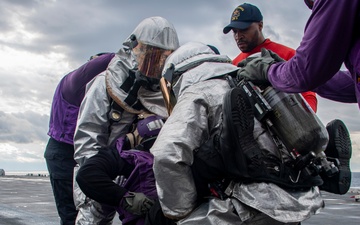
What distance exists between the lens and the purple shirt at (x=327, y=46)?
2.15 m

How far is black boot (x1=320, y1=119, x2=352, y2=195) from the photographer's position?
9.12ft

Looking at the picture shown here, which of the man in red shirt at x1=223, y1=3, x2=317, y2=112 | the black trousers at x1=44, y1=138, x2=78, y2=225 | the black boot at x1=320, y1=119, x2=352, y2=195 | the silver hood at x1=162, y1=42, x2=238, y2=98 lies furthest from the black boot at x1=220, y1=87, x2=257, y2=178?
the black trousers at x1=44, y1=138, x2=78, y2=225

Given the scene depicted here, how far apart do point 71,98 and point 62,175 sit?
627 millimetres

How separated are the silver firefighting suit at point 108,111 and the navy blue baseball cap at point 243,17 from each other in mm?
990

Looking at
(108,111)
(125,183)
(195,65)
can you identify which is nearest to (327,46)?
(195,65)

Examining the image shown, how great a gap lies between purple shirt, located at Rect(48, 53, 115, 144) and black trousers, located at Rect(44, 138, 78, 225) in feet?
0.37

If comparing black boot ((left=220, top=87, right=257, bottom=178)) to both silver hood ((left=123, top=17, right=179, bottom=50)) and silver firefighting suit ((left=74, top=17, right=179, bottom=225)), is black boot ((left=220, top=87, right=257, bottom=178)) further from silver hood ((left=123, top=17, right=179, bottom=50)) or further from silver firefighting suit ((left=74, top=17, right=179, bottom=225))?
silver hood ((left=123, top=17, right=179, bottom=50))

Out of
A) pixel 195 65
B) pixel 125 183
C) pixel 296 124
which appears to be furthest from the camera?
pixel 125 183

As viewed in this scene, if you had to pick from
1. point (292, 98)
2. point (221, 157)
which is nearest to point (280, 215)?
point (221, 157)

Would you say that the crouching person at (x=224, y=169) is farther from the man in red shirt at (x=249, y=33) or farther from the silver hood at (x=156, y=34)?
the man in red shirt at (x=249, y=33)

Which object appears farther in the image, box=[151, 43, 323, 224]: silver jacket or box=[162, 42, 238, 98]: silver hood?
box=[162, 42, 238, 98]: silver hood

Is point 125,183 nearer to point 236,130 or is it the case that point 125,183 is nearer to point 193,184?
point 193,184

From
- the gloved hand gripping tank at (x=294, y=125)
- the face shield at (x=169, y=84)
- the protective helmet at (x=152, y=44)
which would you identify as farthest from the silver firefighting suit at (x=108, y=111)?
the gloved hand gripping tank at (x=294, y=125)

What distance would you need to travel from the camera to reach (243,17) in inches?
177
